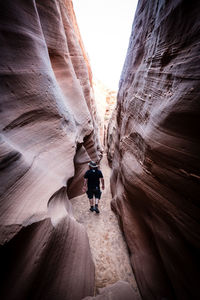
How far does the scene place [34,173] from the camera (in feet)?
7.64

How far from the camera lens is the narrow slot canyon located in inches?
67.3

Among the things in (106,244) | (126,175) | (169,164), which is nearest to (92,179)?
(126,175)

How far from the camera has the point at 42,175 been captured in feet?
8.10

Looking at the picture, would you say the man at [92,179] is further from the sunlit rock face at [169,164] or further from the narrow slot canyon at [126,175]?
the sunlit rock face at [169,164]

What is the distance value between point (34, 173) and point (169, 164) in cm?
230

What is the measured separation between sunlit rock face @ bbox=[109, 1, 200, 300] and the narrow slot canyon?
16 millimetres

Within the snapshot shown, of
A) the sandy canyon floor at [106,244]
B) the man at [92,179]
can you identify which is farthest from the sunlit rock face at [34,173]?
the man at [92,179]

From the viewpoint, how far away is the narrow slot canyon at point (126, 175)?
171 cm

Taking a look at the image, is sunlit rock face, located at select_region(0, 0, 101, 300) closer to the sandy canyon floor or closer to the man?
the sandy canyon floor

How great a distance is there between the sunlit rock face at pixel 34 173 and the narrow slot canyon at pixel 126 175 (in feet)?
0.05

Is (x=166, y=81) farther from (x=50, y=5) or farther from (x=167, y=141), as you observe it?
(x=50, y=5)

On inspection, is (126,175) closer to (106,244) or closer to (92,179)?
(92,179)

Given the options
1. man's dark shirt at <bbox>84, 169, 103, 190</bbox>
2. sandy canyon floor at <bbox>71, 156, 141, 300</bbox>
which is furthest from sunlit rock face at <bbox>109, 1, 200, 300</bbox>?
man's dark shirt at <bbox>84, 169, 103, 190</bbox>

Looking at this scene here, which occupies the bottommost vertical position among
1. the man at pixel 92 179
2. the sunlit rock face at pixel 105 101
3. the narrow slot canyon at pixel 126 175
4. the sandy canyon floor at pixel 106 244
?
the sunlit rock face at pixel 105 101
